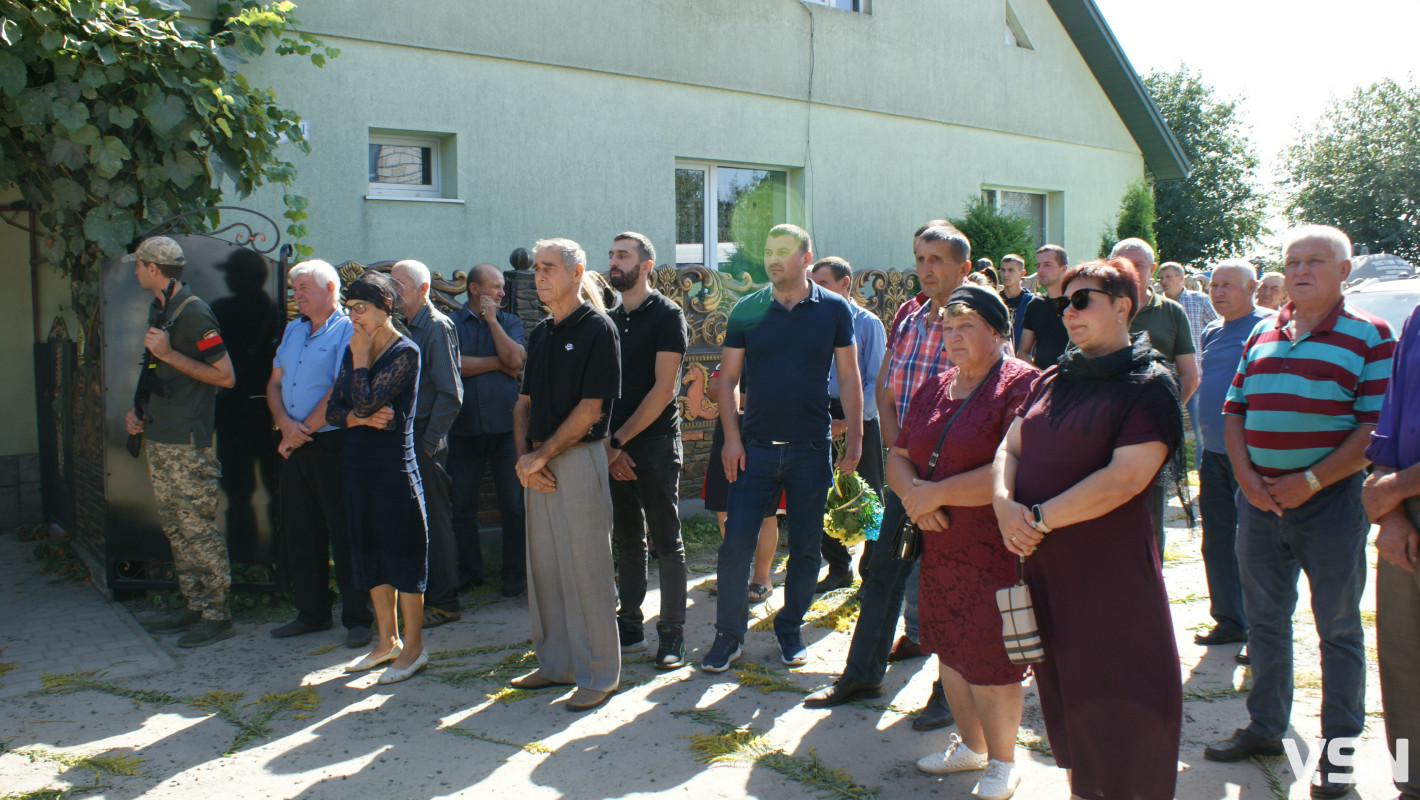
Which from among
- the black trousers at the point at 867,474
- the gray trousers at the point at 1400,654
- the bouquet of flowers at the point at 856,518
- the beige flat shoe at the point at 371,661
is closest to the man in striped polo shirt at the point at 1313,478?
the gray trousers at the point at 1400,654

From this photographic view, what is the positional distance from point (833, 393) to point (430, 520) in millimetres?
2514

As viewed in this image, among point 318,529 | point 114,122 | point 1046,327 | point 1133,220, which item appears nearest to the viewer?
point 318,529

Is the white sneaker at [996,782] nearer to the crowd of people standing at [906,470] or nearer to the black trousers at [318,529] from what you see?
the crowd of people standing at [906,470]

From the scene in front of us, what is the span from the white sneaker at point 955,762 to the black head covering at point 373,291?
3155 millimetres

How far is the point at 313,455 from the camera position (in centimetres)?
552

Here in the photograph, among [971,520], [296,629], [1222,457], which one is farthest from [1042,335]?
[296,629]

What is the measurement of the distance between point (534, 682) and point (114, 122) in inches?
166

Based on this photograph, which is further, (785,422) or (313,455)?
(313,455)

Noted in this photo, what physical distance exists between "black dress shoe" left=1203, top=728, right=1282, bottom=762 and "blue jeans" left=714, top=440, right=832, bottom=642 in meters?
1.89

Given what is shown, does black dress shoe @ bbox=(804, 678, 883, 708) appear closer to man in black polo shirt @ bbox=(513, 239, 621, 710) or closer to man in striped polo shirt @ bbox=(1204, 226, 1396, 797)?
man in black polo shirt @ bbox=(513, 239, 621, 710)

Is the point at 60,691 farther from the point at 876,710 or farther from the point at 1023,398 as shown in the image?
the point at 1023,398

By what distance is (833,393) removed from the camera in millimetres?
6012

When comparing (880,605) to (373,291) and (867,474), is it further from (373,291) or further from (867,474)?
(373,291)

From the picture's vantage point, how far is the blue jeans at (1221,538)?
16.1ft
